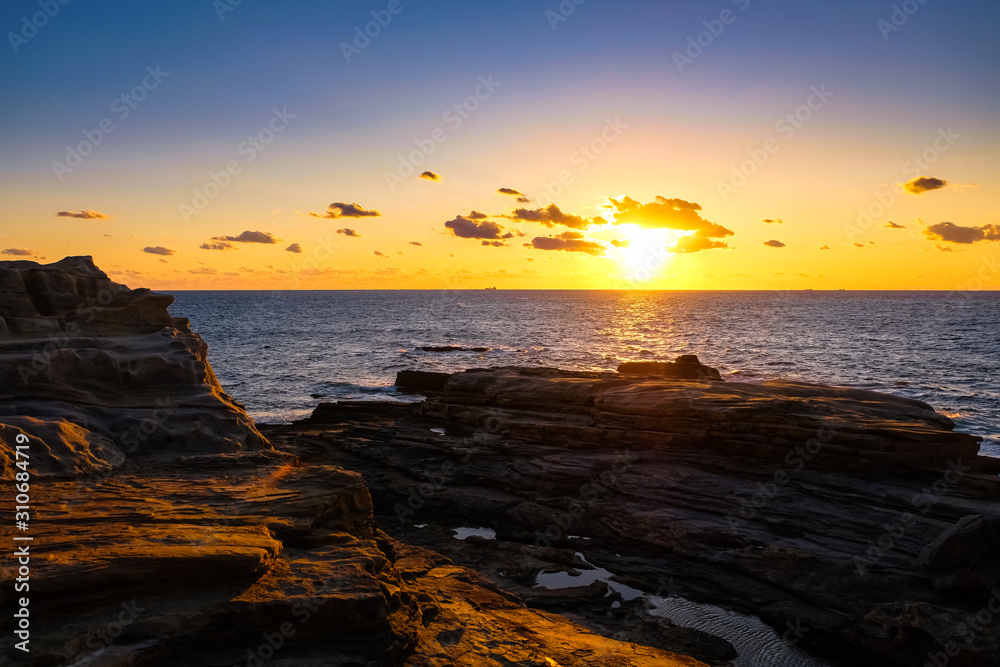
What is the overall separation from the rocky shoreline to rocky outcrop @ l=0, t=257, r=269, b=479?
0.06m

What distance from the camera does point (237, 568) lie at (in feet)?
30.9

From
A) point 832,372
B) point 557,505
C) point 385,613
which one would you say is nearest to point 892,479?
point 557,505

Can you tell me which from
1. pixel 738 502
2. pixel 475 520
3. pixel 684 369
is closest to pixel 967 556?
pixel 738 502

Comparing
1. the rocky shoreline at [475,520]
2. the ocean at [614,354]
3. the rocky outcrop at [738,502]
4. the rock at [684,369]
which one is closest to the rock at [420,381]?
the ocean at [614,354]

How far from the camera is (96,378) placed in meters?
16.3

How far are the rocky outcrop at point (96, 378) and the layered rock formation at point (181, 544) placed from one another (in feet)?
0.15

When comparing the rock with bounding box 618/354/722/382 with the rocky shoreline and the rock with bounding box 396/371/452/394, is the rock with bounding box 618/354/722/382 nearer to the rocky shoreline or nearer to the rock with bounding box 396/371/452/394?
the rocky shoreline

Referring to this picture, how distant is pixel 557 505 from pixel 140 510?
501 inches

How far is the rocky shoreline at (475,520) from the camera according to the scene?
361 inches

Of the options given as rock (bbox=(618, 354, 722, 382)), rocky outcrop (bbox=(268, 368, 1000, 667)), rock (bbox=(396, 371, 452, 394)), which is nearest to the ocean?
rock (bbox=(396, 371, 452, 394))

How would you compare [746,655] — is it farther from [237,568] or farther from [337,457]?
[337,457]

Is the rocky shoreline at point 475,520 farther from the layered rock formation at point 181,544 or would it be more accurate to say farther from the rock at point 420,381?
Answer: the rock at point 420,381

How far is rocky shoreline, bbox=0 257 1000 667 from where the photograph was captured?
9180 millimetres

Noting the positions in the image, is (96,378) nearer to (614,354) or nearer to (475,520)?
(475,520)
